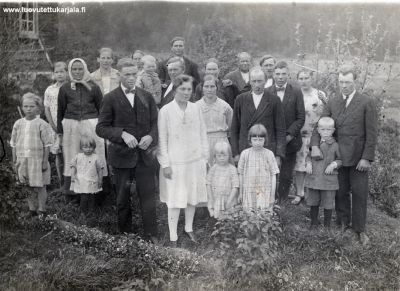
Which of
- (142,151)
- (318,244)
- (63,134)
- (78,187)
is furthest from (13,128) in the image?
(318,244)

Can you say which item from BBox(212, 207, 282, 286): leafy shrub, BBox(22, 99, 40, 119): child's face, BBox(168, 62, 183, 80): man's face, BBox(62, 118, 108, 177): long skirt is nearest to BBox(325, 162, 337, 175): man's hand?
BBox(212, 207, 282, 286): leafy shrub

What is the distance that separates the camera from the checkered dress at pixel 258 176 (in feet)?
15.1

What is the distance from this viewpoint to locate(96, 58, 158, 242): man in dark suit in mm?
4438

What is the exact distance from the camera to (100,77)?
5836 millimetres

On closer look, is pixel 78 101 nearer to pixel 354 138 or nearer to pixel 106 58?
pixel 106 58

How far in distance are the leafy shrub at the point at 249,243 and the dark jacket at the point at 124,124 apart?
1.13m

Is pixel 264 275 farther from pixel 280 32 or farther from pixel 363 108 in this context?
pixel 280 32

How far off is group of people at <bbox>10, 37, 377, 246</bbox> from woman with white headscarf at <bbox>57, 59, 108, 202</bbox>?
0.01 metres

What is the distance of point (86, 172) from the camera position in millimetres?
5277

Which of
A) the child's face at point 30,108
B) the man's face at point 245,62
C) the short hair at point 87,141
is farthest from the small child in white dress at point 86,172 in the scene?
the man's face at point 245,62

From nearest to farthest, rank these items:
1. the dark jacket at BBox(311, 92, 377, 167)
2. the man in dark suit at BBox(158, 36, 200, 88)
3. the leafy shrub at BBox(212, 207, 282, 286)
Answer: the leafy shrub at BBox(212, 207, 282, 286)
the dark jacket at BBox(311, 92, 377, 167)
the man in dark suit at BBox(158, 36, 200, 88)

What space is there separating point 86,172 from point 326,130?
2.81 m

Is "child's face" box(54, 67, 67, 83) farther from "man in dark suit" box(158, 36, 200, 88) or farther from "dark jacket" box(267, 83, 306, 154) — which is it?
"dark jacket" box(267, 83, 306, 154)

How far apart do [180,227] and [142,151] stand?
112 cm
